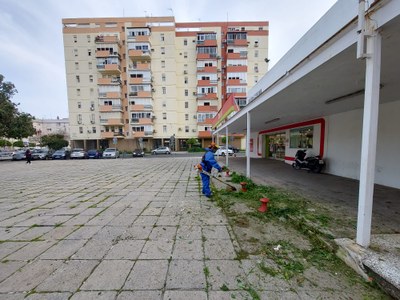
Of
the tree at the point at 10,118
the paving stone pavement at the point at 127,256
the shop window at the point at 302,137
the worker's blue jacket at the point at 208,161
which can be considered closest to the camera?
the paving stone pavement at the point at 127,256

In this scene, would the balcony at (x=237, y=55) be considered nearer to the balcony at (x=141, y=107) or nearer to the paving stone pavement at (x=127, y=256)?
the balcony at (x=141, y=107)

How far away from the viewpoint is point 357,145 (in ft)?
20.0

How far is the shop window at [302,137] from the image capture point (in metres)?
8.85

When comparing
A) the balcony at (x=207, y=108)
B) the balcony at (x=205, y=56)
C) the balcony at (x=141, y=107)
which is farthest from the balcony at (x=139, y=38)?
the balcony at (x=207, y=108)

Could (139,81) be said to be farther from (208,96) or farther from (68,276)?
(68,276)

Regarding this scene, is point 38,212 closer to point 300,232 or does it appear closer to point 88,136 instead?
point 300,232

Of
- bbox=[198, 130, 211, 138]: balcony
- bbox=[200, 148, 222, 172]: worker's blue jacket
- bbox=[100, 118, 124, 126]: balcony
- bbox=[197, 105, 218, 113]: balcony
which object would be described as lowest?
bbox=[200, 148, 222, 172]: worker's blue jacket

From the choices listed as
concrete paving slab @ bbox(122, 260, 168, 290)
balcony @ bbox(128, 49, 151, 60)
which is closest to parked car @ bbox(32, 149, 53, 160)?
balcony @ bbox(128, 49, 151, 60)

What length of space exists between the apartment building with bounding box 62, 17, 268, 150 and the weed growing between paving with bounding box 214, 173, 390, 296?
94.6ft

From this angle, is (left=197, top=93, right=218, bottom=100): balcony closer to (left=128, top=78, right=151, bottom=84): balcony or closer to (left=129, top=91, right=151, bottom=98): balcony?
(left=129, top=91, right=151, bottom=98): balcony

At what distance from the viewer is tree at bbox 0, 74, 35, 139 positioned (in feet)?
69.6

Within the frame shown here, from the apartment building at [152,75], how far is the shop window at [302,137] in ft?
73.1

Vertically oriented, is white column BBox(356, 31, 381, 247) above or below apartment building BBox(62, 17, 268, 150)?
below

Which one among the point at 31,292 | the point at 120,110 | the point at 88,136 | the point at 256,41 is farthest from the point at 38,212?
the point at 256,41
